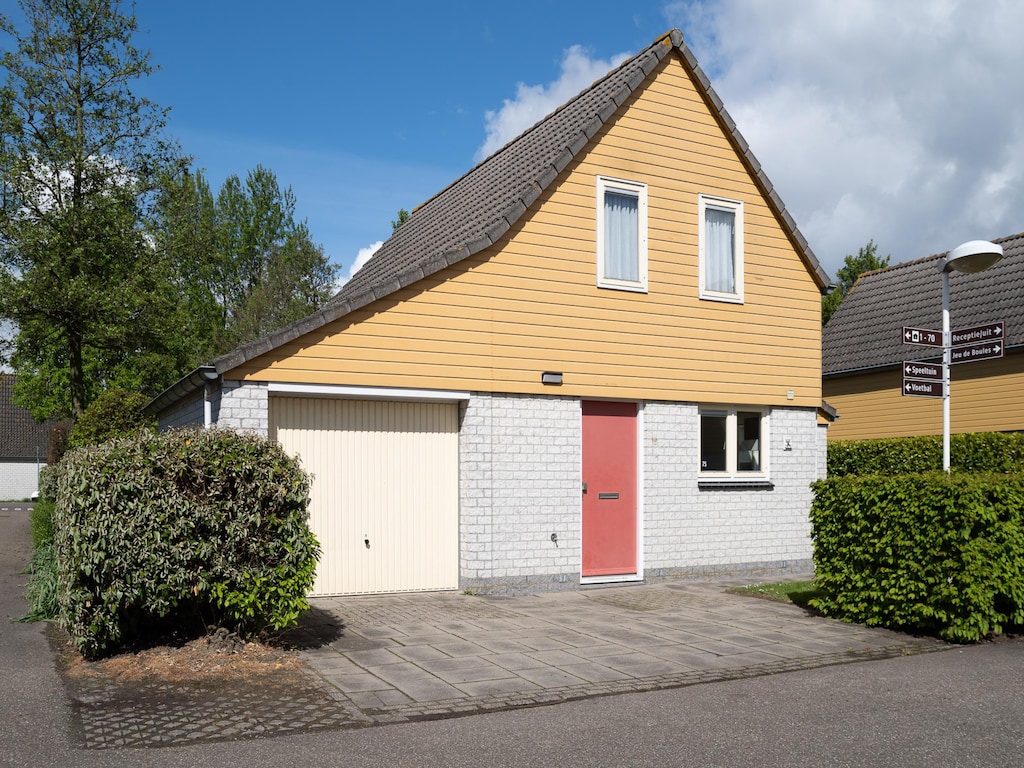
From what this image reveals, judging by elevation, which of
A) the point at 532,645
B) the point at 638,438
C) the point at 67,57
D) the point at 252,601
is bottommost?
the point at 532,645

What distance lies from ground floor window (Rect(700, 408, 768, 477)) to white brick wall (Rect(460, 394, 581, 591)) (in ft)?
8.02

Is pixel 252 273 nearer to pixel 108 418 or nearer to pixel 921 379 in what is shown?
pixel 108 418

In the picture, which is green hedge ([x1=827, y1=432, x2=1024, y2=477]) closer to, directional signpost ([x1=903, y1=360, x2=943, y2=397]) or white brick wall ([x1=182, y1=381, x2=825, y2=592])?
white brick wall ([x1=182, y1=381, x2=825, y2=592])

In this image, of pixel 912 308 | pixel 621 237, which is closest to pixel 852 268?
pixel 912 308

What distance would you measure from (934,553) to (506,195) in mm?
7287

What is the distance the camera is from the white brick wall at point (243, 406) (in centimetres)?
1071

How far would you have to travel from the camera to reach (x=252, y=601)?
8055 mm

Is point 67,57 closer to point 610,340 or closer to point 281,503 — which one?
point 610,340

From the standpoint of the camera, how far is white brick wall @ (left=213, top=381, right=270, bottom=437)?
35.1 feet

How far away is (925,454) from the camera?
58.3 ft

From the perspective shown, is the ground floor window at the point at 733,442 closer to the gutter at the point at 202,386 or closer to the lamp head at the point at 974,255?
the lamp head at the point at 974,255

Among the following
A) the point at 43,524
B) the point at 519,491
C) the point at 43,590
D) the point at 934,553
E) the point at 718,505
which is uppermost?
the point at 519,491

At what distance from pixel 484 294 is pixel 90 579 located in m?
6.22

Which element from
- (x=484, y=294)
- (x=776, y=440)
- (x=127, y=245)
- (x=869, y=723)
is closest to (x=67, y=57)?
(x=127, y=245)
